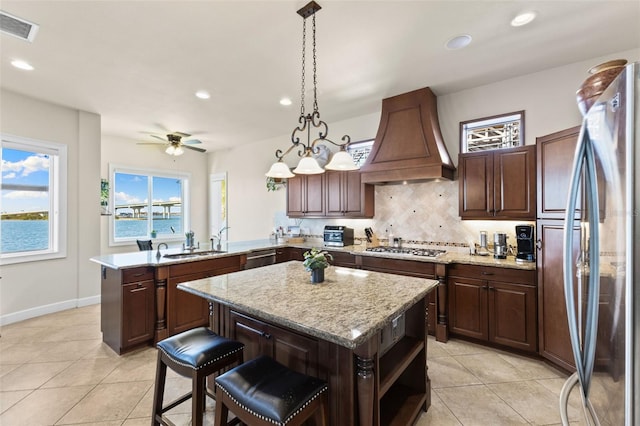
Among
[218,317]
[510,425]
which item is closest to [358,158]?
[218,317]

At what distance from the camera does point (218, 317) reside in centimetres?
202

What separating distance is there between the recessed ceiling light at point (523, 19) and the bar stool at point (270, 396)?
2.97 metres

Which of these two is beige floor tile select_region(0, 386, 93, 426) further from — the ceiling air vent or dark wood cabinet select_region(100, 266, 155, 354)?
the ceiling air vent

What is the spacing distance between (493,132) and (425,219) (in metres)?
1.37

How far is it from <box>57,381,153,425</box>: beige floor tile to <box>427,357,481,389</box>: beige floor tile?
7.98 ft

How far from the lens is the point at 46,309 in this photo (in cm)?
392

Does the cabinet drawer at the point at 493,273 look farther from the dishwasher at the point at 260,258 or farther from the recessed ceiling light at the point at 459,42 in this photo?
the dishwasher at the point at 260,258

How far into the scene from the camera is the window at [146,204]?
218 inches

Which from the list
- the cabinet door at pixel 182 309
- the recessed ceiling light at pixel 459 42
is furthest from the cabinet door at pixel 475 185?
the cabinet door at pixel 182 309

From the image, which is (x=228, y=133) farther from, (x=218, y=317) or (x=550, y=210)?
(x=550, y=210)

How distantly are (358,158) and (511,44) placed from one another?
2423 mm

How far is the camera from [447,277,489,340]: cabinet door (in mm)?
2943

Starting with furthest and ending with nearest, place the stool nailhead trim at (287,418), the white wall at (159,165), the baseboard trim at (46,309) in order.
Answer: the white wall at (159,165) < the baseboard trim at (46,309) < the stool nailhead trim at (287,418)

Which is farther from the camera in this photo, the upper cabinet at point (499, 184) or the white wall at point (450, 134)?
the white wall at point (450, 134)
